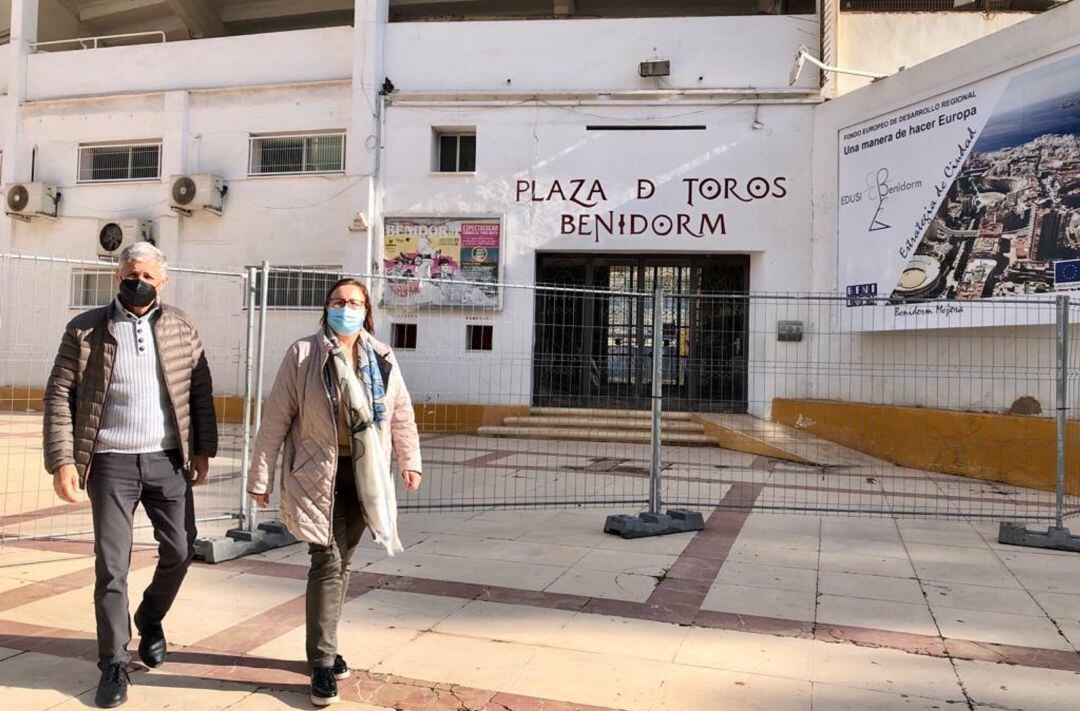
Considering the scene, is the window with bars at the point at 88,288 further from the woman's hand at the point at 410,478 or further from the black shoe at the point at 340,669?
the black shoe at the point at 340,669

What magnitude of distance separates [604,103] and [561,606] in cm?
1120

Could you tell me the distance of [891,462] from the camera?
10734 mm

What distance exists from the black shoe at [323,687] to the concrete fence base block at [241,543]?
91.2 inches

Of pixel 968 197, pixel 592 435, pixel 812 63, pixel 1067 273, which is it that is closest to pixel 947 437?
pixel 1067 273

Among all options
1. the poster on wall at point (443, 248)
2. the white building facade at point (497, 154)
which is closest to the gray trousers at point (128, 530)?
the white building facade at point (497, 154)

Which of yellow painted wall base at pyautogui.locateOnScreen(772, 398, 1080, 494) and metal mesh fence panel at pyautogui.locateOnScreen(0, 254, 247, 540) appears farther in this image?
yellow painted wall base at pyautogui.locateOnScreen(772, 398, 1080, 494)

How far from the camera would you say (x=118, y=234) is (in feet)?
53.6

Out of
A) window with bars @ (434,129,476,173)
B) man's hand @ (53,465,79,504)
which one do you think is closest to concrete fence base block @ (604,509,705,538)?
man's hand @ (53,465,79,504)

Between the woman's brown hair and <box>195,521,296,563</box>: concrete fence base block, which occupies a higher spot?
the woman's brown hair

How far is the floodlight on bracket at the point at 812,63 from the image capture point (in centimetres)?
1255

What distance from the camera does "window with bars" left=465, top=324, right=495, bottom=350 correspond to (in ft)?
42.7

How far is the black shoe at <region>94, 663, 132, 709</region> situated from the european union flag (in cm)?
1015

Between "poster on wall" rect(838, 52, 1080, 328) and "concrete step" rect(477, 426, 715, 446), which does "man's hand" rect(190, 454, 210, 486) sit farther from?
"poster on wall" rect(838, 52, 1080, 328)

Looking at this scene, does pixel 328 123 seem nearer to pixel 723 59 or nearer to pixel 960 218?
pixel 723 59
